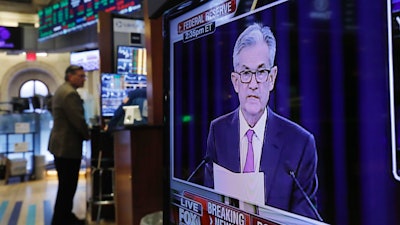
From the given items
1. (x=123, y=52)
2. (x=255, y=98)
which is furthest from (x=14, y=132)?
(x=255, y=98)

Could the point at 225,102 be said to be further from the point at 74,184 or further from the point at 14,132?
the point at 14,132

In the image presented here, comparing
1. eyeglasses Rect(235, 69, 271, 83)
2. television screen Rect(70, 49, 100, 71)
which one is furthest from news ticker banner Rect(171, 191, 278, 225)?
television screen Rect(70, 49, 100, 71)

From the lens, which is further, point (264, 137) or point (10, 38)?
point (10, 38)

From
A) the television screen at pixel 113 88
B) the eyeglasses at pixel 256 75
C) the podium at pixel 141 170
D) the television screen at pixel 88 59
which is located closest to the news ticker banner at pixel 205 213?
the eyeglasses at pixel 256 75

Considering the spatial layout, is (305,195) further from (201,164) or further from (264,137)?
(201,164)

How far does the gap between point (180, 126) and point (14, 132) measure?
6.82 metres

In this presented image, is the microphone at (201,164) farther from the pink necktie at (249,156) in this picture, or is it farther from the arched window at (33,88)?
the arched window at (33,88)

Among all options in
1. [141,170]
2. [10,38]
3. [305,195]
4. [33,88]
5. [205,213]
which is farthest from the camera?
[33,88]

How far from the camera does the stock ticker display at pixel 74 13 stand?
17.5 ft

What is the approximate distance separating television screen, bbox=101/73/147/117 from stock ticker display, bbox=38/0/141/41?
48.3 inches

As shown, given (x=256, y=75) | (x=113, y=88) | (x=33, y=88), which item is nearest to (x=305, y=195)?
(x=256, y=75)

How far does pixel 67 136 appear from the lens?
3.64 metres

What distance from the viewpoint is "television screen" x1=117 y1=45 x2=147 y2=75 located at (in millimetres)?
4559

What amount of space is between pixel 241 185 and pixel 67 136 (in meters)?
2.95
